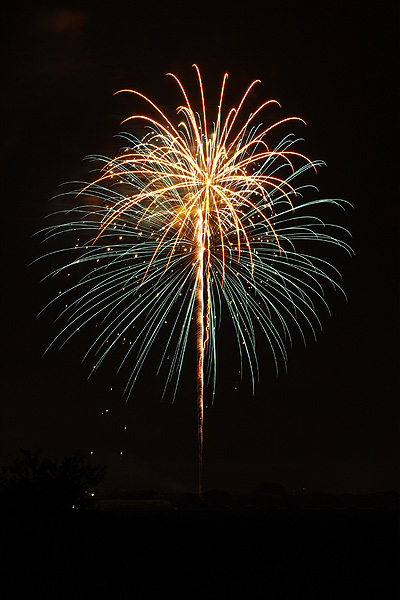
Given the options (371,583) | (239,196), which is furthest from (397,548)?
(239,196)

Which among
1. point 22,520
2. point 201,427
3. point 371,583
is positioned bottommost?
point 371,583

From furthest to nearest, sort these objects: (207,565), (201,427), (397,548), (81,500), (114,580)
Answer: (201,427) → (81,500) → (397,548) → (207,565) → (114,580)

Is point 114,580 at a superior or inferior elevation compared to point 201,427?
inferior

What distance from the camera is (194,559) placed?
1742 centimetres

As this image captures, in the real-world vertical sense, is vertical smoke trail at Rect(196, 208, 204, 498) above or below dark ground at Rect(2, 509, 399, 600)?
above

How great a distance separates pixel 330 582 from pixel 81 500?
27.5ft

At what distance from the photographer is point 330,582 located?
1599 centimetres

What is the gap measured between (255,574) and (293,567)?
112 cm

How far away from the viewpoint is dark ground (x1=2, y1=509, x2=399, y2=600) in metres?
15.4

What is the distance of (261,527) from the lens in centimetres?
2220

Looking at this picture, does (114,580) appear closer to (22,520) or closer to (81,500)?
(22,520)

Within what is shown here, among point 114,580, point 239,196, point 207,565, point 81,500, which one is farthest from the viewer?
point 239,196

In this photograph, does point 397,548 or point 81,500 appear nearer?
point 397,548

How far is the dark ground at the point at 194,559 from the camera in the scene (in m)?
15.4
